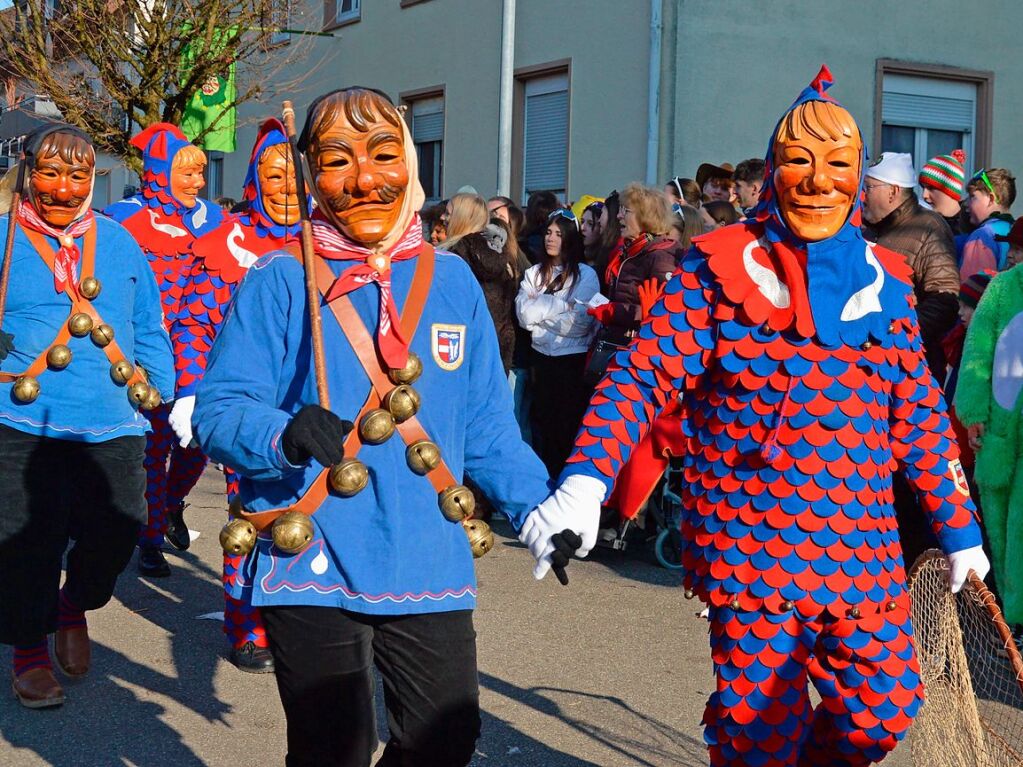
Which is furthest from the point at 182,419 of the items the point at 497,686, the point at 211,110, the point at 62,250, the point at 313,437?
the point at 211,110

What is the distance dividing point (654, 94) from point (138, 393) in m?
8.96

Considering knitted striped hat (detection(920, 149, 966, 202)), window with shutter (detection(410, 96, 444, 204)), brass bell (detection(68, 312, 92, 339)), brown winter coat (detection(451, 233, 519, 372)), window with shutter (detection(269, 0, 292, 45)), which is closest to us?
brass bell (detection(68, 312, 92, 339))

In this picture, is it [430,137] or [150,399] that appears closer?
[150,399]

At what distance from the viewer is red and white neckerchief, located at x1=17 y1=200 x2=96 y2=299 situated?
520 centimetres

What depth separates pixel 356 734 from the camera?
3.00 meters

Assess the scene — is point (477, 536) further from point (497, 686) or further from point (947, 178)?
point (947, 178)

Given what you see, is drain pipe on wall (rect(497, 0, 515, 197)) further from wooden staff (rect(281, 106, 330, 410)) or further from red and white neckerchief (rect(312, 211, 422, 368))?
wooden staff (rect(281, 106, 330, 410))

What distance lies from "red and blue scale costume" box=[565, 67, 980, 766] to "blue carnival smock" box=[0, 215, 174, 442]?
2.46m

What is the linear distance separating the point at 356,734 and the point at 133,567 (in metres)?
4.87

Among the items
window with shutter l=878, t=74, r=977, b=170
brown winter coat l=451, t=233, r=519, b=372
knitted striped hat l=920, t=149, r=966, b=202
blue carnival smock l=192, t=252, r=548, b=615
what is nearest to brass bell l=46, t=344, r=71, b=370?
blue carnival smock l=192, t=252, r=548, b=615

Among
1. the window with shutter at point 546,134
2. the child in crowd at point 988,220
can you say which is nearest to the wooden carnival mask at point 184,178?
Result: the child in crowd at point 988,220

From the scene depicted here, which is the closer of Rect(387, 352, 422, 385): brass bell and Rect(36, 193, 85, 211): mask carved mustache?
Rect(387, 352, 422, 385): brass bell

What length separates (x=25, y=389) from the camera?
5.01 m

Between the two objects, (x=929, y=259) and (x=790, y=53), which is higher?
(x=790, y=53)
